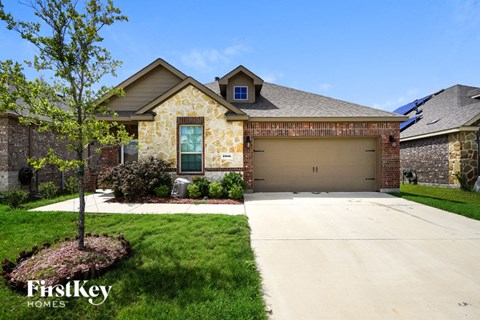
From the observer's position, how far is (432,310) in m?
2.62

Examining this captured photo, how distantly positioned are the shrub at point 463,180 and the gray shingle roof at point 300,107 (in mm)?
5332

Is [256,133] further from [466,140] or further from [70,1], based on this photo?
[466,140]

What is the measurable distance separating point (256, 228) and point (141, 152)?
654cm

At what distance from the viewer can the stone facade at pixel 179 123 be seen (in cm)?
994

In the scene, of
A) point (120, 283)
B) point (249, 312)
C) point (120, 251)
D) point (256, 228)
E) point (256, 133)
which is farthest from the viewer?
point (256, 133)

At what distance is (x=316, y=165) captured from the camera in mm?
10781

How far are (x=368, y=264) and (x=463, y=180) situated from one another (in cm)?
1222

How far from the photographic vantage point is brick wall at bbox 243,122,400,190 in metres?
10.4

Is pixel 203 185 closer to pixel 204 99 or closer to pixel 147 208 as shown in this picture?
pixel 147 208

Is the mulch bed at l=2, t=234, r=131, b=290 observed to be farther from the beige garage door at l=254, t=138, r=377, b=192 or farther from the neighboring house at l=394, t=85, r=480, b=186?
the neighboring house at l=394, t=85, r=480, b=186

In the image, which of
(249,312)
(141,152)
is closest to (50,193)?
(141,152)

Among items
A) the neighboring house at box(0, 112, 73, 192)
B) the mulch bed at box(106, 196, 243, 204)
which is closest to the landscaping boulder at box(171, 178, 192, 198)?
the mulch bed at box(106, 196, 243, 204)

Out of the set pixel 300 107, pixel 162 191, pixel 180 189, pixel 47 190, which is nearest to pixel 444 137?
pixel 300 107

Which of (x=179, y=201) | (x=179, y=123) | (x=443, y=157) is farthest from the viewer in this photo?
(x=443, y=157)
